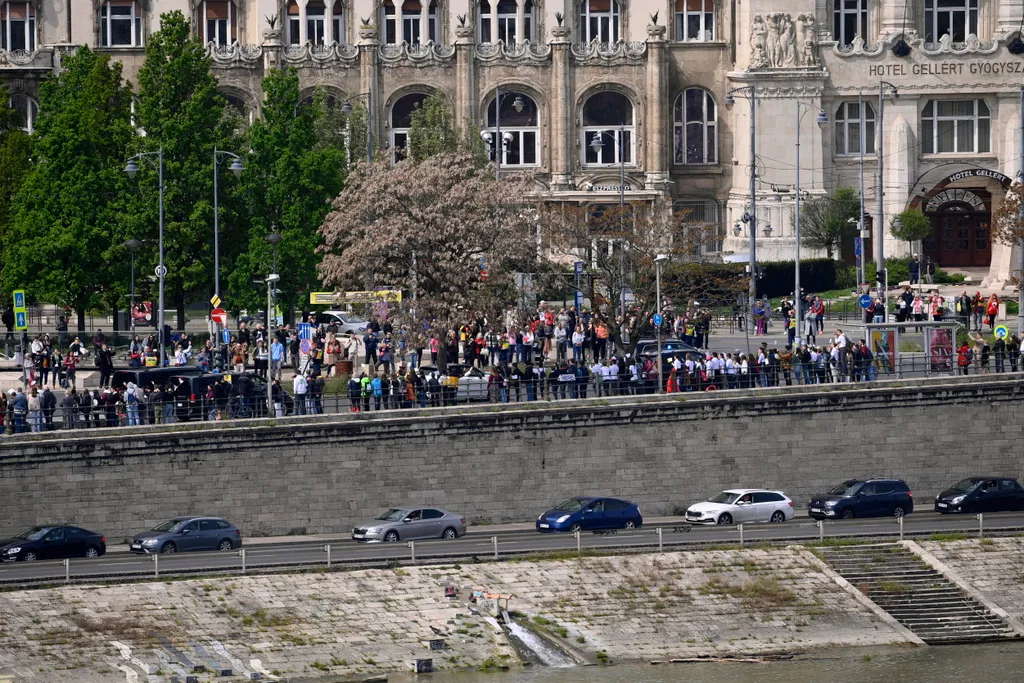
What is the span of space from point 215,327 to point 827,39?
38261 millimetres

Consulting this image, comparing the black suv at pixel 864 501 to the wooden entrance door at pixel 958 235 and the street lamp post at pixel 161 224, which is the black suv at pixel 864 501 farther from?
the wooden entrance door at pixel 958 235

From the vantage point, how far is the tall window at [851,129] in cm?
10594

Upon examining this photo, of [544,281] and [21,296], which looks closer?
[21,296]

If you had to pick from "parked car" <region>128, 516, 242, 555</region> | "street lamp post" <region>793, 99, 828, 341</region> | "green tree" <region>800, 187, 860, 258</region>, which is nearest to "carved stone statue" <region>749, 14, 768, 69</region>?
"street lamp post" <region>793, 99, 828, 341</region>

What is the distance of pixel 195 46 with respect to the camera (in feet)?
280

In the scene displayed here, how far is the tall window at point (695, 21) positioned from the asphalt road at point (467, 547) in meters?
47.2

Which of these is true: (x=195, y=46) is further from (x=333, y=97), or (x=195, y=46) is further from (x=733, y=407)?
(x=733, y=407)

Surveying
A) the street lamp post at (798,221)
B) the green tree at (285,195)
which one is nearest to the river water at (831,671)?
the street lamp post at (798,221)

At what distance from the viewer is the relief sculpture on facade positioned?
10356 cm

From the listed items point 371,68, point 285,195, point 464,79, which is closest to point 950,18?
point 464,79

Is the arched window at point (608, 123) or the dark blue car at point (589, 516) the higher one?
the arched window at point (608, 123)

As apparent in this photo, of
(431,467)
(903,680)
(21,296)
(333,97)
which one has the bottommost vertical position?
(903,680)

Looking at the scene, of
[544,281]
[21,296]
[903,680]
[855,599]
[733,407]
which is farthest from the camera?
[544,281]

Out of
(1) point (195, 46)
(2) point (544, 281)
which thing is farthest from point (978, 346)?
(1) point (195, 46)
